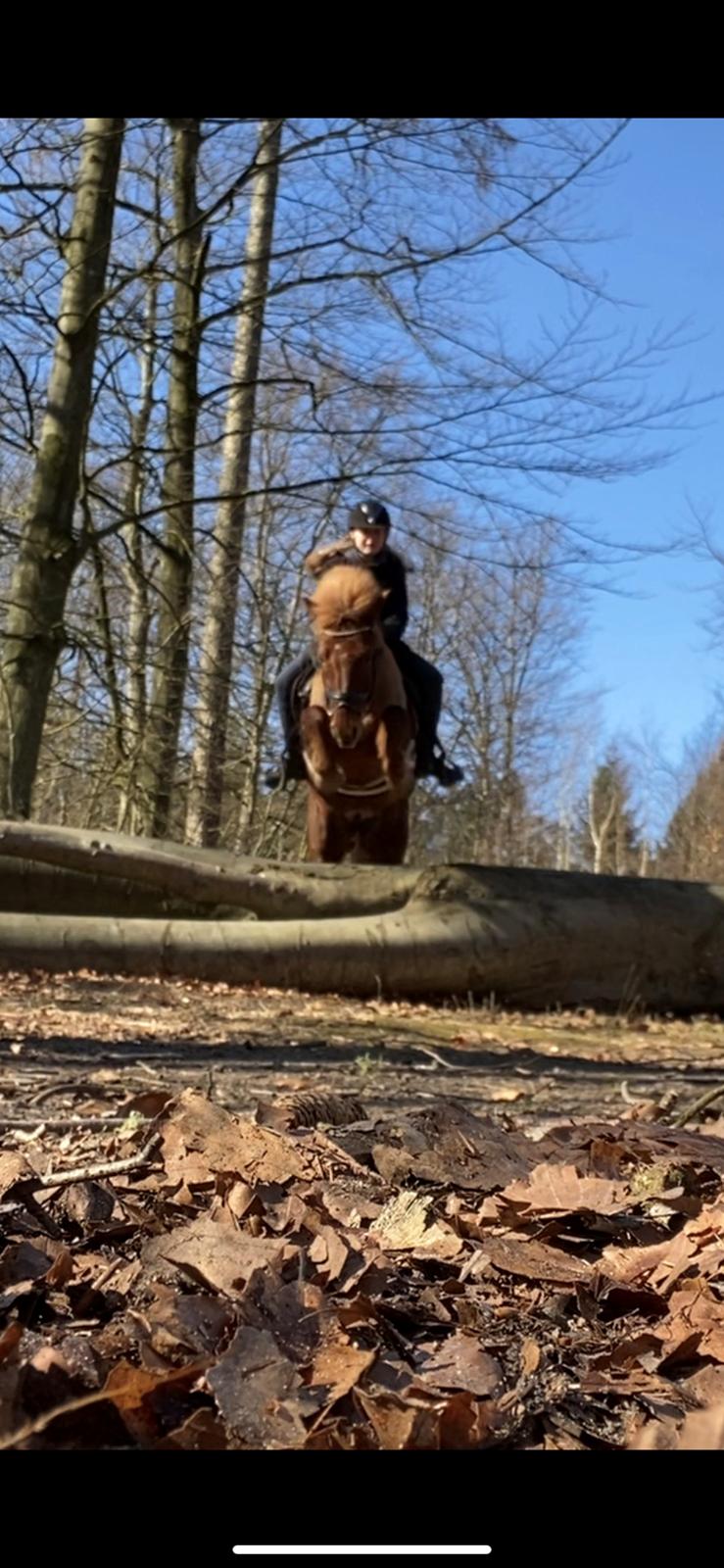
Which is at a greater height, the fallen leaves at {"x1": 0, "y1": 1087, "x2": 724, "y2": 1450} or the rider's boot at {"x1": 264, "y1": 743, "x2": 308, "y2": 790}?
the rider's boot at {"x1": 264, "y1": 743, "x2": 308, "y2": 790}

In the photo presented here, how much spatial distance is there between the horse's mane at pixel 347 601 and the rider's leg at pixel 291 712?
81 cm

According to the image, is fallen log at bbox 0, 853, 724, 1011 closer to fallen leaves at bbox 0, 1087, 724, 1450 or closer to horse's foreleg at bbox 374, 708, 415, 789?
horse's foreleg at bbox 374, 708, 415, 789

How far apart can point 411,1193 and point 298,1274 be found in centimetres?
48

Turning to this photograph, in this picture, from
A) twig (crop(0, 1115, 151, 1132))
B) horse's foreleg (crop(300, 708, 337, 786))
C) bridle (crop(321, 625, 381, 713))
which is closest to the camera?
twig (crop(0, 1115, 151, 1132))

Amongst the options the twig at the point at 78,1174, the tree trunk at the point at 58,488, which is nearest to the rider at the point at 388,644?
the tree trunk at the point at 58,488

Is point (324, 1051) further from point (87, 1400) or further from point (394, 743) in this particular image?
point (87, 1400)

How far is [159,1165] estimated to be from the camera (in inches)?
93.8

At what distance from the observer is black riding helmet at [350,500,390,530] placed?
39.2 feet

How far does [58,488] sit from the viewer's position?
13.0 meters

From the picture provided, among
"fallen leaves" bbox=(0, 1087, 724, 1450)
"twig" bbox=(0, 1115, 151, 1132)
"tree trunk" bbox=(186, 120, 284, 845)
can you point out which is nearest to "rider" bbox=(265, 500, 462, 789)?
"tree trunk" bbox=(186, 120, 284, 845)

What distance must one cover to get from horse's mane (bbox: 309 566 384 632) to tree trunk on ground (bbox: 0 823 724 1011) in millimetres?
1998

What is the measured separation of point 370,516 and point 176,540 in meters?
4.58

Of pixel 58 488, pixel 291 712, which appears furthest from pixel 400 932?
pixel 58 488

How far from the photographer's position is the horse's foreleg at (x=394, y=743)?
11188 mm
